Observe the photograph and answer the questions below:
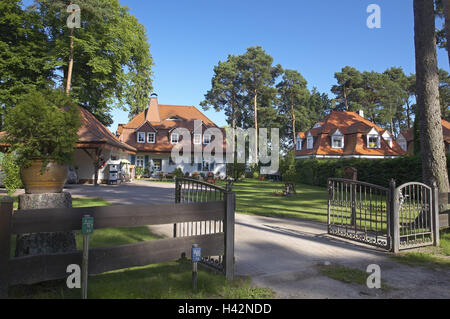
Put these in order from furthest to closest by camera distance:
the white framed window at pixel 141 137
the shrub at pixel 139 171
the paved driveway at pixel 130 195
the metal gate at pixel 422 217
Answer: the white framed window at pixel 141 137, the shrub at pixel 139 171, the paved driveway at pixel 130 195, the metal gate at pixel 422 217

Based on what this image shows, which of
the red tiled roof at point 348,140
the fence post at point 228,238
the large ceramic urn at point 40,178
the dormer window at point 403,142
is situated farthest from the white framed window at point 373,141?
the large ceramic urn at point 40,178

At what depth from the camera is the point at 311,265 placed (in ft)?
16.9

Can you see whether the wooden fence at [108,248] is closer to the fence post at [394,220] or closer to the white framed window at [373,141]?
the fence post at [394,220]

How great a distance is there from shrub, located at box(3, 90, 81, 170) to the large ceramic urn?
68 millimetres

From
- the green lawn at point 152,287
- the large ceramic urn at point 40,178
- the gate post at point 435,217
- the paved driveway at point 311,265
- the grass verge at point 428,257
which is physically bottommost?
the grass verge at point 428,257

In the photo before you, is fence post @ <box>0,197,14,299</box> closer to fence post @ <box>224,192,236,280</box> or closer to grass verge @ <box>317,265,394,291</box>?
fence post @ <box>224,192,236,280</box>

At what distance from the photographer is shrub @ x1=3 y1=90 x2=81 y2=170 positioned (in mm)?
3951

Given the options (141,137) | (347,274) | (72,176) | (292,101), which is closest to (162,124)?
(141,137)

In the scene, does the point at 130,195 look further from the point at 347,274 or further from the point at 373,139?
the point at 373,139

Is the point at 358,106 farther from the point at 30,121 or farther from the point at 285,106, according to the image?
the point at 30,121

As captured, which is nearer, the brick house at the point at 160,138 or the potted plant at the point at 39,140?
the potted plant at the point at 39,140

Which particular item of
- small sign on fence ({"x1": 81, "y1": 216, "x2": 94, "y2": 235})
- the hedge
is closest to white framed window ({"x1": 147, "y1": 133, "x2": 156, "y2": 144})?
the hedge

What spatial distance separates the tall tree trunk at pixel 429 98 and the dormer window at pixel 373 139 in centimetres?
2923

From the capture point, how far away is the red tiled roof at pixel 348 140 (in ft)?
115
